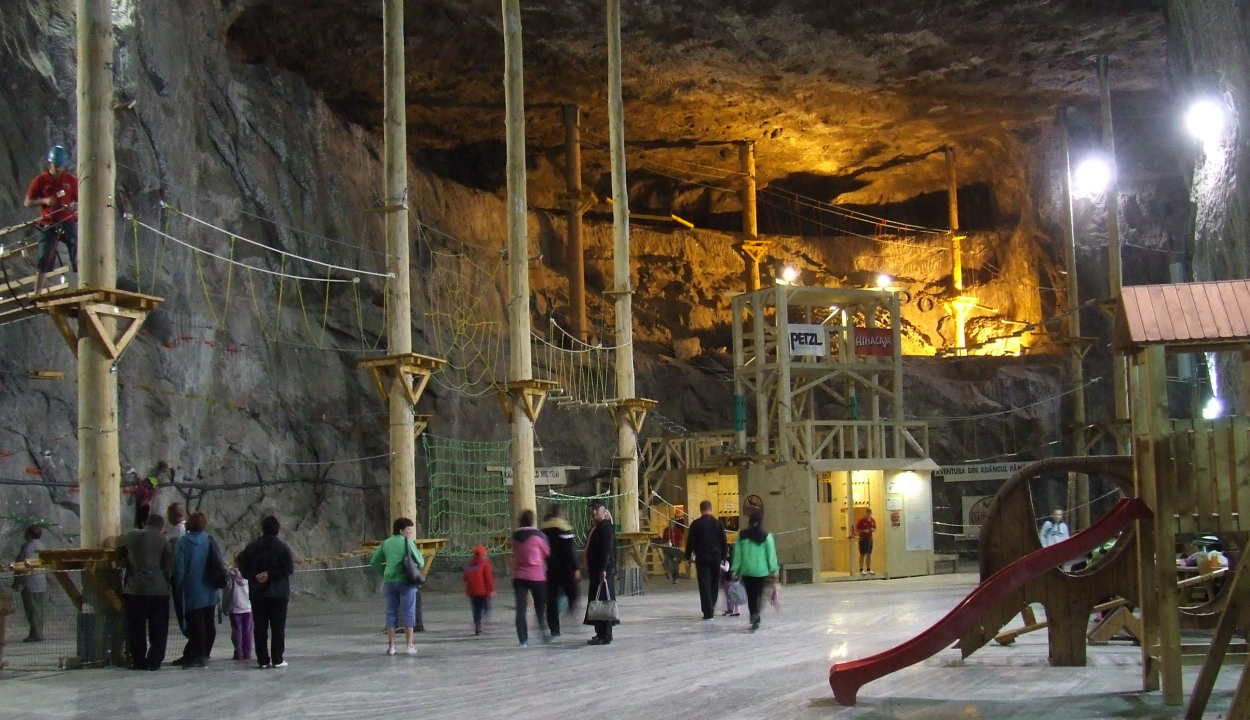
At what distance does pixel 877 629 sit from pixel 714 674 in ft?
13.5

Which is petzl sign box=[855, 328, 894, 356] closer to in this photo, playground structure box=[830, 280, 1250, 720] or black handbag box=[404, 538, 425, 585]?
black handbag box=[404, 538, 425, 585]

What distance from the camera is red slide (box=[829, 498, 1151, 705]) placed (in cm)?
877

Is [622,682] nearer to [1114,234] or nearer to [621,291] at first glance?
[621,291]

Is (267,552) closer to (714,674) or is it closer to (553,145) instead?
(714,674)

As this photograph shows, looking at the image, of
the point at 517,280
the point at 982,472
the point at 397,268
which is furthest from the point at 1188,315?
the point at 982,472

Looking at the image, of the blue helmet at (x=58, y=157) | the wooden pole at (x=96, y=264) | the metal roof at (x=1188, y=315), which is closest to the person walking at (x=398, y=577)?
the wooden pole at (x=96, y=264)

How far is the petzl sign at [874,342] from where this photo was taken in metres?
25.9

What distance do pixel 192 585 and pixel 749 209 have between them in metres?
25.6

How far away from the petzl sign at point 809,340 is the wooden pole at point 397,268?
11.5 meters

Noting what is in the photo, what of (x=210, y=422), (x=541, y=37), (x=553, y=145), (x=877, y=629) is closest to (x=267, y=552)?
(x=877, y=629)

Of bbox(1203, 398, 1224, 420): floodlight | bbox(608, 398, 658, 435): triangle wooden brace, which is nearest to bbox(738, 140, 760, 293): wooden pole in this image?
bbox(1203, 398, 1224, 420): floodlight

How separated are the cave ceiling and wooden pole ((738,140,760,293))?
557 millimetres

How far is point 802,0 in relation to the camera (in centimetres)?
2583

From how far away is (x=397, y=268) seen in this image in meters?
15.4
